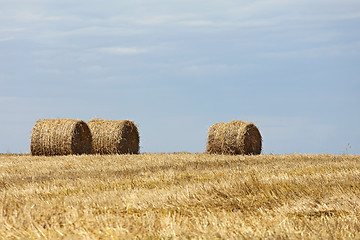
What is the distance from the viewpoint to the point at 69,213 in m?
3.87

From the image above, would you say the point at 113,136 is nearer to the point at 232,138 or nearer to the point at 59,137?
the point at 59,137

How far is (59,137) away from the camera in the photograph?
1482 cm

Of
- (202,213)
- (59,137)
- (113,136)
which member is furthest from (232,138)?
(202,213)

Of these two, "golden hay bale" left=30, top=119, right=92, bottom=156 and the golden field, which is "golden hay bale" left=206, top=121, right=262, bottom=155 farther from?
the golden field

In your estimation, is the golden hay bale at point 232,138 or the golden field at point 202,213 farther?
the golden hay bale at point 232,138

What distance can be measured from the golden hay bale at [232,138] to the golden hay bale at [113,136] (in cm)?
282

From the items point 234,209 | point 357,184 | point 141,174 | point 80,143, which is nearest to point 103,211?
point 234,209

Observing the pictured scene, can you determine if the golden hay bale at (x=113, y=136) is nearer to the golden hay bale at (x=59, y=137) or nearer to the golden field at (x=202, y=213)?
the golden hay bale at (x=59, y=137)

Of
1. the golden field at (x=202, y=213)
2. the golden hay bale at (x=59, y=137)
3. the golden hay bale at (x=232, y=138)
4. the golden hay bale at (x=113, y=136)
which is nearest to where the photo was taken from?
the golden field at (x=202, y=213)

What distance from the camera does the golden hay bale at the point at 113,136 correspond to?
15375 mm

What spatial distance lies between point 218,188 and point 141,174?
10.2ft

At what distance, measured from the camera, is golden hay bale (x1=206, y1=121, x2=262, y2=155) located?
48.1 ft

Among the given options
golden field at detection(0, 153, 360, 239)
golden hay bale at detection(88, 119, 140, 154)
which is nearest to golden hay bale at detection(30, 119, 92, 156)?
golden hay bale at detection(88, 119, 140, 154)

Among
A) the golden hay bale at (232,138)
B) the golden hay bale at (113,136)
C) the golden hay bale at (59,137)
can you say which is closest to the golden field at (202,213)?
the golden hay bale at (232,138)
